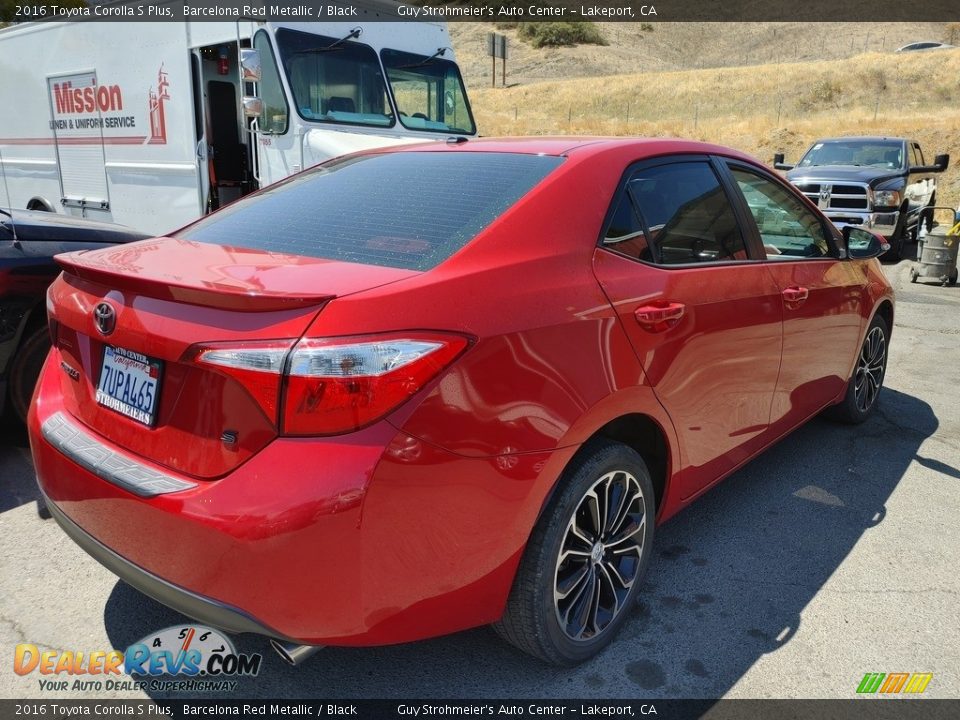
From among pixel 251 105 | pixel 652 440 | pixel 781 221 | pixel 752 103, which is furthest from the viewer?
pixel 752 103

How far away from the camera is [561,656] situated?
93.7 inches

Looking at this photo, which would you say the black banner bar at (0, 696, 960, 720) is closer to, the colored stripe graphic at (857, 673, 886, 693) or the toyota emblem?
the colored stripe graphic at (857, 673, 886, 693)

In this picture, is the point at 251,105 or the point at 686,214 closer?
the point at 686,214

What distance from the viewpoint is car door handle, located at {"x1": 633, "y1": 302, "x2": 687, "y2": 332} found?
8.06 ft

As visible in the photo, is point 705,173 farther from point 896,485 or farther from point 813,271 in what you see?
point 896,485

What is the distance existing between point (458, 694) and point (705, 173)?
2265mm

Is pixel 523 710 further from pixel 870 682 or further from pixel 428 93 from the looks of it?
pixel 428 93

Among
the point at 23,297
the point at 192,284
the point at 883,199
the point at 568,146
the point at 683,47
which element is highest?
the point at 683,47

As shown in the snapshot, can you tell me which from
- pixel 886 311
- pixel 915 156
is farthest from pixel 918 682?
pixel 915 156

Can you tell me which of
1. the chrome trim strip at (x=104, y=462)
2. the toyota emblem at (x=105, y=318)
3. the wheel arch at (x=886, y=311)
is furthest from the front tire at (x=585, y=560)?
the wheel arch at (x=886, y=311)

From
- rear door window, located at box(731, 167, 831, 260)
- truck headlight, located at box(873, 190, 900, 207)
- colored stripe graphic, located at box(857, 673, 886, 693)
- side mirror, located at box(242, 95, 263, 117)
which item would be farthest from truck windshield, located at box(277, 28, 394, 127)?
truck headlight, located at box(873, 190, 900, 207)

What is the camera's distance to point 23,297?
3.79m

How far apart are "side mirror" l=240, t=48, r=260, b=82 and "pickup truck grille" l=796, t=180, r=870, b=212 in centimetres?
933

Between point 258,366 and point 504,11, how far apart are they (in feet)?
238
